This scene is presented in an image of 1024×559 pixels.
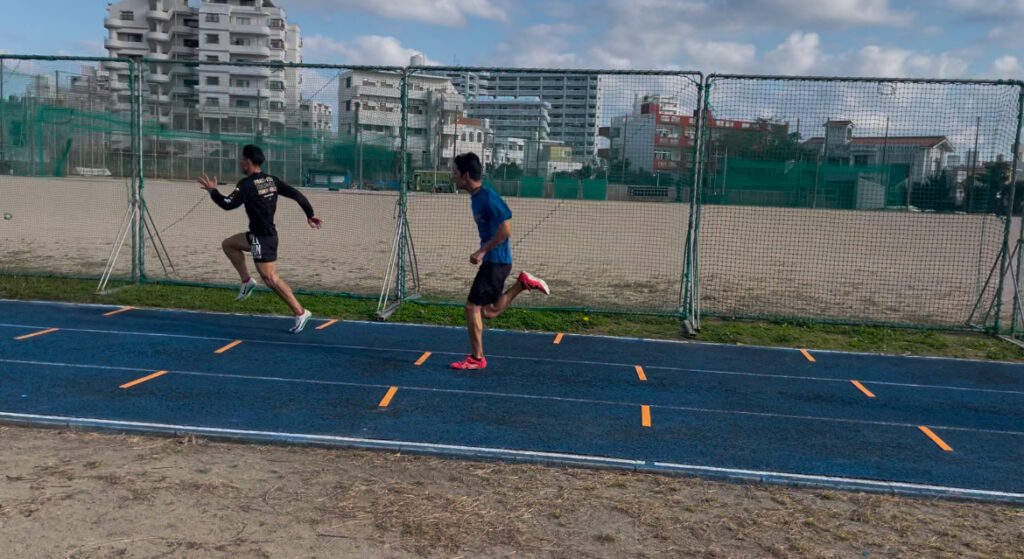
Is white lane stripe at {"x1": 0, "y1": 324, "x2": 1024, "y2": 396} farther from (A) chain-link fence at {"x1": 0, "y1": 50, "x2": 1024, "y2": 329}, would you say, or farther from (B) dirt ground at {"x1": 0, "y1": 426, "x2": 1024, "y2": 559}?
(B) dirt ground at {"x1": 0, "y1": 426, "x2": 1024, "y2": 559}

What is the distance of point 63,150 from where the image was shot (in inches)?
637

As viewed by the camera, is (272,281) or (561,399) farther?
(272,281)

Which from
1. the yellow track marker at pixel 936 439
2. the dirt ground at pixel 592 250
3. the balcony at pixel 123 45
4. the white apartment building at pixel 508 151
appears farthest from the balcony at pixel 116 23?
the yellow track marker at pixel 936 439

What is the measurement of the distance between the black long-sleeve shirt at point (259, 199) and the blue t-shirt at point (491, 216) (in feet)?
8.25

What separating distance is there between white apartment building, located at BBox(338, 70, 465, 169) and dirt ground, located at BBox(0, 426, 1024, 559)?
6.85m

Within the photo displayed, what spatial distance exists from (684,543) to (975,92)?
8388 millimetres

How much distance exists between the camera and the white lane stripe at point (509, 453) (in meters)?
5.05

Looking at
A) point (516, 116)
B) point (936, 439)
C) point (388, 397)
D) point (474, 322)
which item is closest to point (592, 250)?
point (516, 116)

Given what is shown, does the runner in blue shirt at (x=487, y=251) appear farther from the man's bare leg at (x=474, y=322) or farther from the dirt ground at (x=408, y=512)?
the dirt ground at (x=408, y=512)

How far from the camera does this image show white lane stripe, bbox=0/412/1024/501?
5055 millimetres

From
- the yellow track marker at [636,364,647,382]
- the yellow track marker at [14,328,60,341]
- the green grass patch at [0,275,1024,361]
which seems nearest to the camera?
the yellow track marker at [636,364,647,382]

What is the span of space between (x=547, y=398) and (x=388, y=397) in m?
1.37

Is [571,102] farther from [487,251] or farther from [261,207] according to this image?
[487,251]

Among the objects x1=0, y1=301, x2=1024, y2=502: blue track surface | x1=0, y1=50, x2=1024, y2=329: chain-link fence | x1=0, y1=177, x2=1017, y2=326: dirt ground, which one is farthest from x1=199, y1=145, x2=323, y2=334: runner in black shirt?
x1=0, y1=177, x2=1017, y2=326: dirt ground
